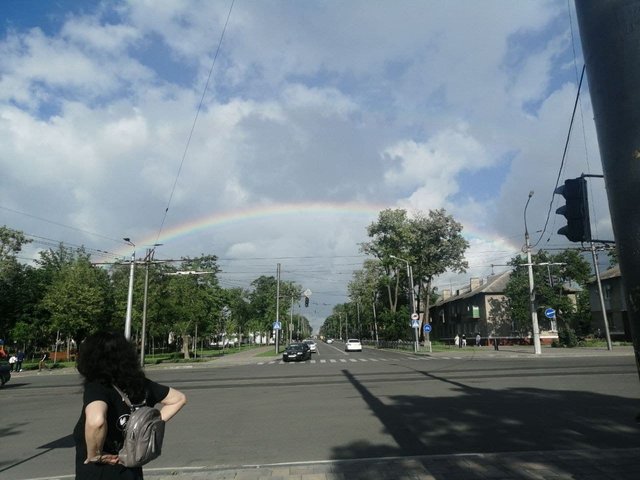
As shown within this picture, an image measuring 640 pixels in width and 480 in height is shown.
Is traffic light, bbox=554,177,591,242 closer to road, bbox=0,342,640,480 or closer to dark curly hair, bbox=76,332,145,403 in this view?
road, bbox=0,342,640,480

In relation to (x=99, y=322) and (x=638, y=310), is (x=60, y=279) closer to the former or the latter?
(x=99, y=322)

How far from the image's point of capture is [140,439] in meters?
2.69

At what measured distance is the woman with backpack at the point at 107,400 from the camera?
8.82 feet

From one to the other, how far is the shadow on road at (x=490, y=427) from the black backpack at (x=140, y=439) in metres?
3.29

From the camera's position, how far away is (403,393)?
12.9 meters

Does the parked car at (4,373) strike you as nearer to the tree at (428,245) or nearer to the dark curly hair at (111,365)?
the dark curly hair at (111,365)

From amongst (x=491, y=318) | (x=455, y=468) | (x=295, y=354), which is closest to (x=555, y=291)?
(x=491, y=318)

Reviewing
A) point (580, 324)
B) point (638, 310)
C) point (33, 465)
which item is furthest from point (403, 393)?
point (580, 324)

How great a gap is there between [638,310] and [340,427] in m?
6.74

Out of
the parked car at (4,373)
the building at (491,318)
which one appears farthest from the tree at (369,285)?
the parked car at (4,373)

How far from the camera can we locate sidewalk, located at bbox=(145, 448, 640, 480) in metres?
5.20

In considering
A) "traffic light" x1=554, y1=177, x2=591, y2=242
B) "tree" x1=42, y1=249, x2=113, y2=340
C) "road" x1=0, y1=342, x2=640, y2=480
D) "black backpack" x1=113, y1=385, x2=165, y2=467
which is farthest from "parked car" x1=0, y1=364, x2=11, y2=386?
"traffic light" x1=554, y1=177, x2=591, y2=242

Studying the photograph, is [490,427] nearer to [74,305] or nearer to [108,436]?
[108,436]

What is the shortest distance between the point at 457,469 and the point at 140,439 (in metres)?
4.04
